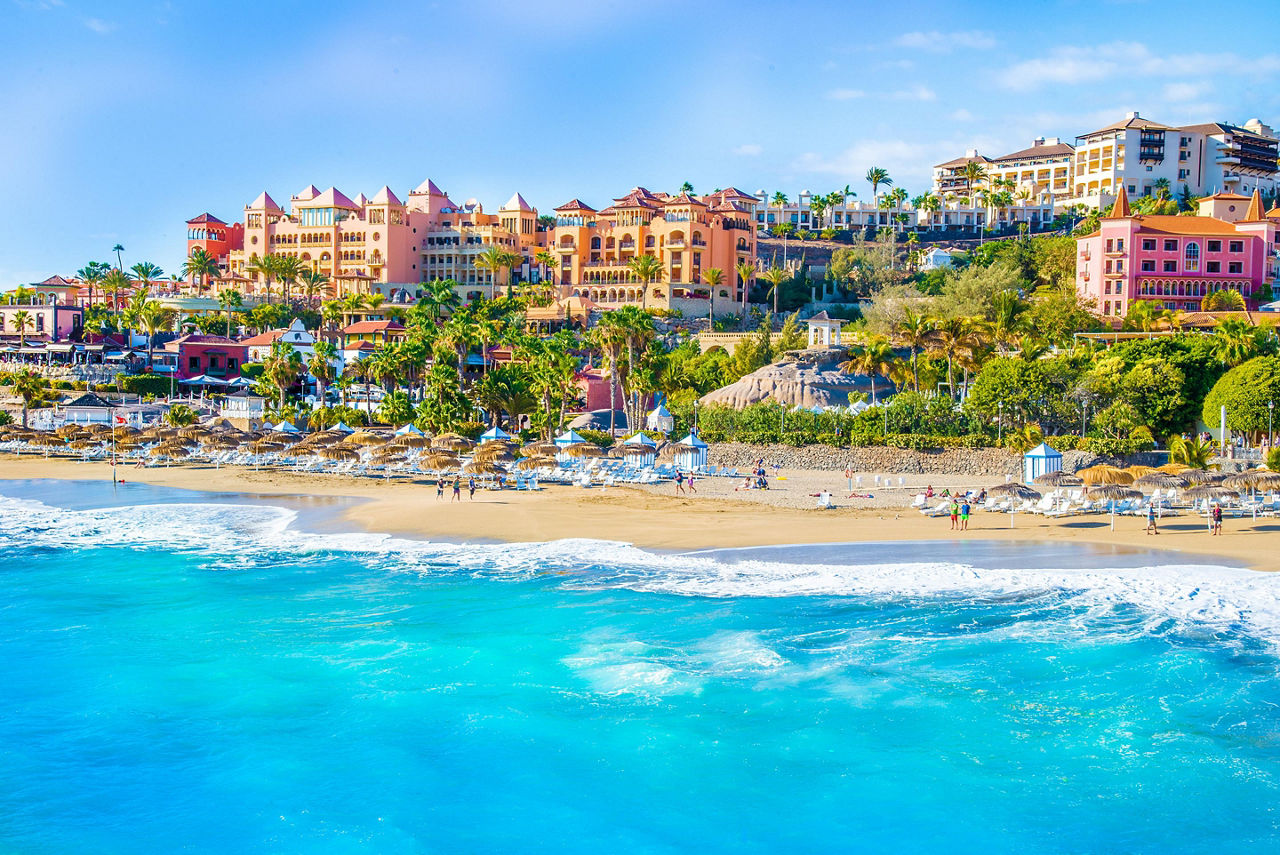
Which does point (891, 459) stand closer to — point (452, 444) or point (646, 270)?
point (452, 444)

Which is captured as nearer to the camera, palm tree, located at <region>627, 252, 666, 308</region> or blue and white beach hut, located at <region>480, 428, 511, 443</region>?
blue and white beach hut, located at <region>480, 428, 511, 443</region>

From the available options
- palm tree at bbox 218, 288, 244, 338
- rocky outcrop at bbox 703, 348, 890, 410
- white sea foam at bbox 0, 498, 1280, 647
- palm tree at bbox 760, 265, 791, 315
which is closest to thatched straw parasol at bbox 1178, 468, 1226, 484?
white sea foam at bbox 0, 498, 1280, 647

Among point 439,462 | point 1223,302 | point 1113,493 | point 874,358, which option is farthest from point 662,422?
point 1223,302

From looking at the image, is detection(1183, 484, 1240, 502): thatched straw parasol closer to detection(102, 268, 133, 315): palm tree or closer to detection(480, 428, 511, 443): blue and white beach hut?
detection(480, 428, 511, 443): blue and white beach hut

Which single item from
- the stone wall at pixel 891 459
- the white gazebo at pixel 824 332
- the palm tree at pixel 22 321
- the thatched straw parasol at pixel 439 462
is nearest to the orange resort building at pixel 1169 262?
the white gazebo at pixel 824 332

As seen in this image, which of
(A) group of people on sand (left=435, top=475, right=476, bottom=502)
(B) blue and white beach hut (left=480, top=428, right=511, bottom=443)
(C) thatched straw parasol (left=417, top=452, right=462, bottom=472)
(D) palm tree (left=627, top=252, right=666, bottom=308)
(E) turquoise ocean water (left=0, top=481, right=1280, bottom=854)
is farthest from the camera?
(D) palm tree (left=627, top=252, right=666, bottom=308)

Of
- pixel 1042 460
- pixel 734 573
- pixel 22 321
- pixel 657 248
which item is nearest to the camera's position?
pixel 734 573
